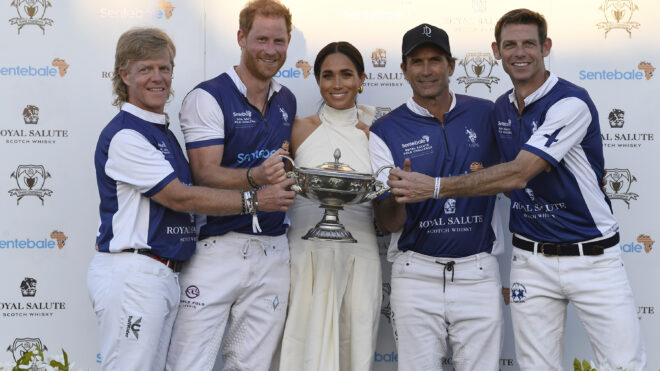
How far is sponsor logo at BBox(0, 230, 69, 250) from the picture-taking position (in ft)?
15.6

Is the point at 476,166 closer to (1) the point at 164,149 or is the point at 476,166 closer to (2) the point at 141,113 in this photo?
(1) the point at 164,149

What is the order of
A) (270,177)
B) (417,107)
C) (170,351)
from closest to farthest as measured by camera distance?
1. (270,177)
2. (170,351)
3. (417,107)

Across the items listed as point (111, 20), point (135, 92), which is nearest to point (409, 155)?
point (135, 92)

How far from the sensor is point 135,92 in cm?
375

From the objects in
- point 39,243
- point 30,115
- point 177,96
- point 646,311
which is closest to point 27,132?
point 30,115

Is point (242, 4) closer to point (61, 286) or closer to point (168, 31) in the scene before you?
point (168, 31)

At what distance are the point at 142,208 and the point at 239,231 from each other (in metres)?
0.59

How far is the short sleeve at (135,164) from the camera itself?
3607 mm

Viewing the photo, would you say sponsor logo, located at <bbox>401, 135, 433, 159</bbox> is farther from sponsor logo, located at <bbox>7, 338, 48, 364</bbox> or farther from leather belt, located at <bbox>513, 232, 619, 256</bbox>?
sponsor logo, located at <bbox>7, 338, 48, 364</bbox>

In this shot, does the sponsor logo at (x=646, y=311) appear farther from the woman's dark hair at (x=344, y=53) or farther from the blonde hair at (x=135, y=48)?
the blonde hair at (x=135, y=48)

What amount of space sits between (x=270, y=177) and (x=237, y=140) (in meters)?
0.48

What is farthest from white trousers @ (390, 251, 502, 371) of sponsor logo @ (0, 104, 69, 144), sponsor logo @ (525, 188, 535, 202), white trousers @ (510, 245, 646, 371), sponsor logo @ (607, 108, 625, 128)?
sponsor logo @ (0, 104, 69, 144)

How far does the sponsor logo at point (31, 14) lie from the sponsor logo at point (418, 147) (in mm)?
2443

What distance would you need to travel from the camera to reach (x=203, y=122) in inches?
158
